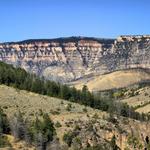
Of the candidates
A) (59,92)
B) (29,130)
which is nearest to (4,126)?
(29,130)

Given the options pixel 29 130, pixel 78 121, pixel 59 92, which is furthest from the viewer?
pixel 59 92

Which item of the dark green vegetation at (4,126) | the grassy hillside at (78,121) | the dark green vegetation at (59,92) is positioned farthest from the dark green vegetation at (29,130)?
the dark green vegetation at (59,92)

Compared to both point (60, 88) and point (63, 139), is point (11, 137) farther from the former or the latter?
point (60, 88)

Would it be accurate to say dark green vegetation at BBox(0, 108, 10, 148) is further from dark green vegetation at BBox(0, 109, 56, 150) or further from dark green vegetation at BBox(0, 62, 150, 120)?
dark green vegetation at BBox(0, 62, 150, 120)

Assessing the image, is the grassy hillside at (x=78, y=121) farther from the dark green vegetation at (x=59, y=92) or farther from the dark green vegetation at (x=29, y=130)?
the dark green vegetation at (x=59, y=92)

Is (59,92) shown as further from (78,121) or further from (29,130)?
(29,130)

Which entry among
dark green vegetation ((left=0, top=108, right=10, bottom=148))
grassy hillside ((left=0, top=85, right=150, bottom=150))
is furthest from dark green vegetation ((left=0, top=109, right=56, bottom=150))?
grassy hillside ((left=0, top=85, right=150, bottom=150))

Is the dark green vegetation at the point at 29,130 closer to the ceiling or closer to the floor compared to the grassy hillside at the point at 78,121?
closer to the ceiling

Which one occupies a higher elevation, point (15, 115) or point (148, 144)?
point (15, 115)

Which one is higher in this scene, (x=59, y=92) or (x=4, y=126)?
(x=4, y=126)

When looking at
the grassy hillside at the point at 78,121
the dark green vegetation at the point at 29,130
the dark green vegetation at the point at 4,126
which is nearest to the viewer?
the dark green vegetation at the point at 4,126

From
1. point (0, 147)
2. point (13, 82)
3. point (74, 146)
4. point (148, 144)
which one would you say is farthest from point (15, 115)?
point (13, 82)

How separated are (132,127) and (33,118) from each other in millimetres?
32197

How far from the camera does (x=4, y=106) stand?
431ft
